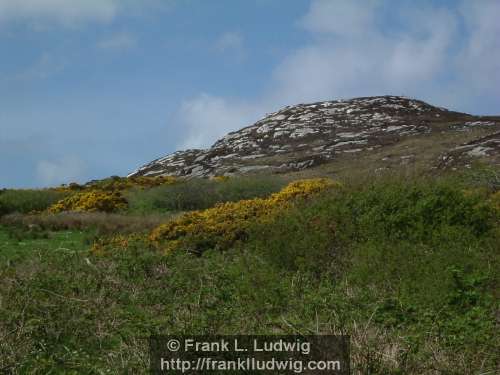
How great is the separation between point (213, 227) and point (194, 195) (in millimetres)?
11830

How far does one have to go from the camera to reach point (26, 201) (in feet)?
81.6

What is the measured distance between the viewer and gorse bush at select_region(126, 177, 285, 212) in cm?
2462

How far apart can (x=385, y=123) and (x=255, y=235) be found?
47518 mm

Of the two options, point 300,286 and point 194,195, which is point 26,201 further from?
point 300,286

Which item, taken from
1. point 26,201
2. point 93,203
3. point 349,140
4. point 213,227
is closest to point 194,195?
point 93,203

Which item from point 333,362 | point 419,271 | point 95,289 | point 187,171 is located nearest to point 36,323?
point 95,289

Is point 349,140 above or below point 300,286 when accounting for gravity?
above

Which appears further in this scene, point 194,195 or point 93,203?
point 194,195

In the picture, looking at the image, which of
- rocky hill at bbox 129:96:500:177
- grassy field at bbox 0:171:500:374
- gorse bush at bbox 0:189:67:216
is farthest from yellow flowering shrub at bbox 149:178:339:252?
rocky hill at bbox 129:96:500:177

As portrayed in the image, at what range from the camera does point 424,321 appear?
6867mm

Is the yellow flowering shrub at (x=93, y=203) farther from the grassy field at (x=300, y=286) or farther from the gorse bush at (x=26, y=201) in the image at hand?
the grassy field at (x=300, y=286)

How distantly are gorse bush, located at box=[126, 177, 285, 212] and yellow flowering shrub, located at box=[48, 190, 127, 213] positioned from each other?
584 mm

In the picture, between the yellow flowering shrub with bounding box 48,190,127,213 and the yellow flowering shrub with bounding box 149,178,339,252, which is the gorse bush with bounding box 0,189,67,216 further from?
the yellow flowering shrub with bounding box 149,178,339,252

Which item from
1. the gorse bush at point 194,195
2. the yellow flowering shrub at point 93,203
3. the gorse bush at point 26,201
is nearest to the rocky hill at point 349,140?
the gorse bush at point 194,195
